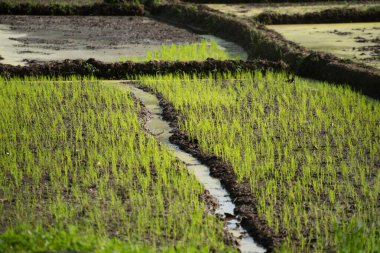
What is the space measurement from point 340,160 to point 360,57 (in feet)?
16.5

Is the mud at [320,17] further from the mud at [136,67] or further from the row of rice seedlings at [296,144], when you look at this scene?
the row of rice seedlings at [296,144]

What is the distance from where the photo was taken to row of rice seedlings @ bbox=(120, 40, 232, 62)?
40.6 ft

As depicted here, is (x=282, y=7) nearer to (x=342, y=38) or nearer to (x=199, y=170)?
(x=342, y=38)

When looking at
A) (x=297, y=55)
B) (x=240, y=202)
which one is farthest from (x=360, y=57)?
(x=240, y=202)

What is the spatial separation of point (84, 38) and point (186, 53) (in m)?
2.52

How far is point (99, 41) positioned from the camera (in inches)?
565

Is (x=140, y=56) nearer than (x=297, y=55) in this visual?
No

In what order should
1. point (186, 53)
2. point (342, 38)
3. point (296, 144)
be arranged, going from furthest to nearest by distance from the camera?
1. point (342, 38)
2. point (186, 53)
3. point (296, 144)

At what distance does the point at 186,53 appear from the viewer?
1272cm

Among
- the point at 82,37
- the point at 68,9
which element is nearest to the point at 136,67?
the point at 82,37

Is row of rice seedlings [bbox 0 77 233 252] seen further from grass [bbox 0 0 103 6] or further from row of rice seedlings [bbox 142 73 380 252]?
grass [bbox 0 0 103 6]

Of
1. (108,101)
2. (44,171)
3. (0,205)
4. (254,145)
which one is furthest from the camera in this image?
(108,101)

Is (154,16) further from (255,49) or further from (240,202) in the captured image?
(240,202)

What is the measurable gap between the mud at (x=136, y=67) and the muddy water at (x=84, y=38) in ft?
2.91
